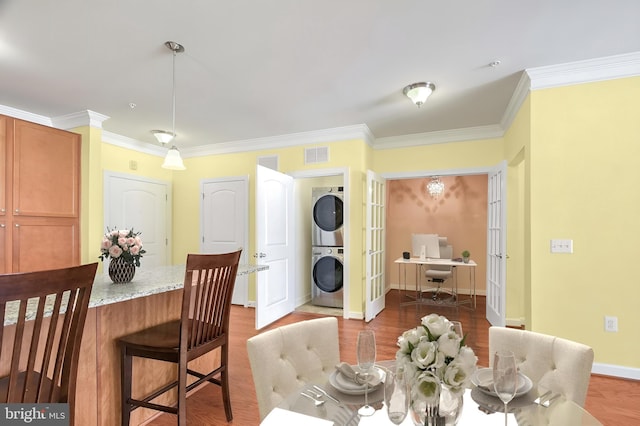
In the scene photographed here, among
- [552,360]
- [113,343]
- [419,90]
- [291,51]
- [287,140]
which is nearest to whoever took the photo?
[552,360]

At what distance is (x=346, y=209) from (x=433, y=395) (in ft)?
11.6

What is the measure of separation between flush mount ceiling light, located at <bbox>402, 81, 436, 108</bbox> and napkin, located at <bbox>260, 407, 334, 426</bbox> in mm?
2820

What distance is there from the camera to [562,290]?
263cm

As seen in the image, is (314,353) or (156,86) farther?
(156,86)

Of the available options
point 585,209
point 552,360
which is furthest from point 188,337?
point 585,209

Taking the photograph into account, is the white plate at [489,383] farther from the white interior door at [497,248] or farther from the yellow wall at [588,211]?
the white interior door at [497,248]

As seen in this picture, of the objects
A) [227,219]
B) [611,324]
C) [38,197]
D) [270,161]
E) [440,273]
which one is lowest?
[440,273]

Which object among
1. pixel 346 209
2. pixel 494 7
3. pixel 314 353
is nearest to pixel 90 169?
pixel 346 209

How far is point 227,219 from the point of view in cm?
491

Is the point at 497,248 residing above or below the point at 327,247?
above

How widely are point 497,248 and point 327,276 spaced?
236 centimetres

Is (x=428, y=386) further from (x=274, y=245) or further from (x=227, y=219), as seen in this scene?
(x=227, y=219)

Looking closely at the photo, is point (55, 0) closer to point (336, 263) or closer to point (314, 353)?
point (314, 353)

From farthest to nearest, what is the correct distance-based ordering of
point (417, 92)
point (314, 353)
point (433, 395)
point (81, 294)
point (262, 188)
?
point (262, 188)
point (417, 92)
point (314, 353)
point (81, 294)
point (433, 395)
